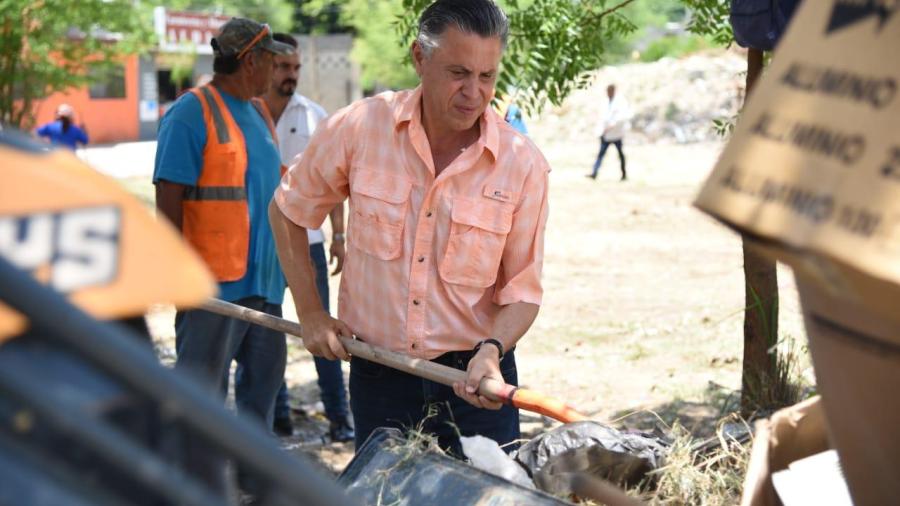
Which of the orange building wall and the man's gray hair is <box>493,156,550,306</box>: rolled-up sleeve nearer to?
the man's gray hair

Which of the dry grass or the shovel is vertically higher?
the shovel

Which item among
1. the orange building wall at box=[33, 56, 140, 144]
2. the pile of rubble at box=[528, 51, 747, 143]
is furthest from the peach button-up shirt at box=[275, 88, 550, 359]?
the orange building wall at box=[33, 56, 140, 144]

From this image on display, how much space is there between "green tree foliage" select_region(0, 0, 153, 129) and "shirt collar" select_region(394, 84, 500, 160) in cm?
1186

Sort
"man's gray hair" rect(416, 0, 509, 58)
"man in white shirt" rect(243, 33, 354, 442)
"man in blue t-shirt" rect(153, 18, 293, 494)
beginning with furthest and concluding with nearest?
"man in white shirt" rect(243, 33, 354, 442) < "man in blue t-shirt" rect(153, 18, 293, 494) < "man's gray hair" rect(416, 0, 509, 58)

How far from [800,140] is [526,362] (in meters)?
6.86

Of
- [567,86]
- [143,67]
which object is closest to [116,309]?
[567,86]

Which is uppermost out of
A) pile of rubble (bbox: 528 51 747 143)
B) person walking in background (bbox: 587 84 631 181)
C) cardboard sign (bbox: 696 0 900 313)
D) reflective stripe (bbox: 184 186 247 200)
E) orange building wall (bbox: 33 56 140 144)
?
cardboard sign (bbox: 696 0 900 313)

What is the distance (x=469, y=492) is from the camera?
9.64 ft

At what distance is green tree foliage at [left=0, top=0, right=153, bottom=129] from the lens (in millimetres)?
15289

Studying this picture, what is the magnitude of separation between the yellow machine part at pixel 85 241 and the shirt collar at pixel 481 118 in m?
2.31

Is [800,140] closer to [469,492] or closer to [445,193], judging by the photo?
[469,492]

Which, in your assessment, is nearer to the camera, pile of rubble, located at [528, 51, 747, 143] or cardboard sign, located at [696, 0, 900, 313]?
cardboard sign, located at [696, 0, 900, 313]

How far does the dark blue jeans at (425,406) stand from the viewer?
3.74 metres

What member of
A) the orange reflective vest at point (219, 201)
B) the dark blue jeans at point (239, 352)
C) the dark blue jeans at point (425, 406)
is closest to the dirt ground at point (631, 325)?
the dark blue jeans at point (425, 406)
